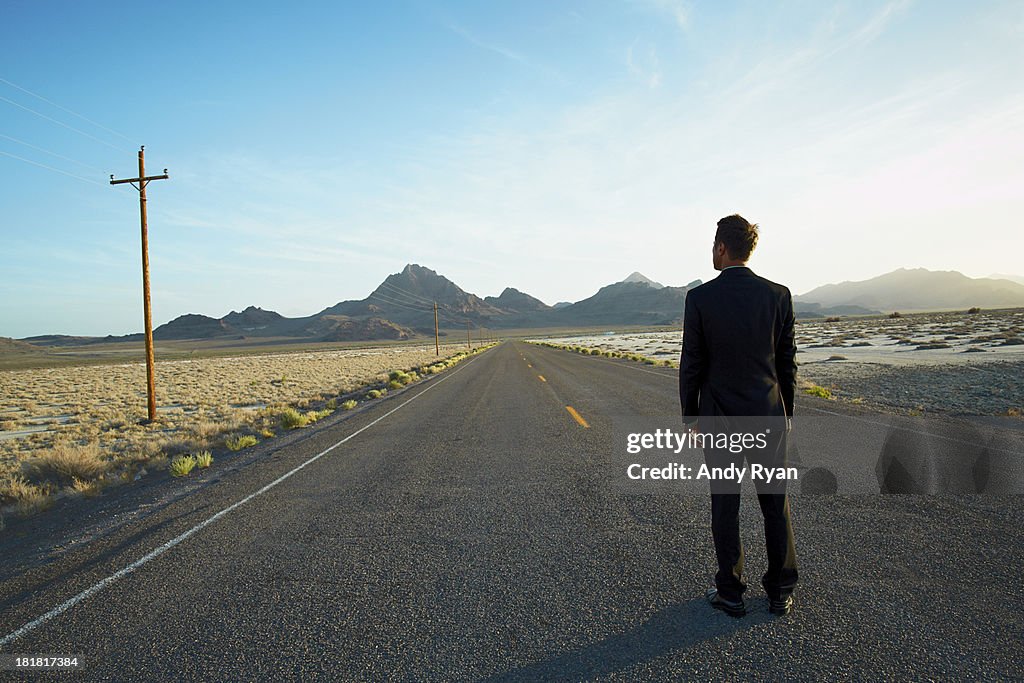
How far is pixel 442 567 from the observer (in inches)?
167

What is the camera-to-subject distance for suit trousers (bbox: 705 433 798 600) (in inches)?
131

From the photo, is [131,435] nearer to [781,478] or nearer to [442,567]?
[442,567]

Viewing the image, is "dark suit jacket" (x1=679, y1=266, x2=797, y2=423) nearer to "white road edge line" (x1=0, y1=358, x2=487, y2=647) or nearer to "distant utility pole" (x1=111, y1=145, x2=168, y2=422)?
"white road edge line" (x1=0, y1=358, x2=487, y2=647)

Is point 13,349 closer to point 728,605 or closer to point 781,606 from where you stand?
point 728,605

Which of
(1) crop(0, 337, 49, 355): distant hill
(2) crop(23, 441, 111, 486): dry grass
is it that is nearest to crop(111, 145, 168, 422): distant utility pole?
(2) crop(23, 441, 111, 486): dry grass

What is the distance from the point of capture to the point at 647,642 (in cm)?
306

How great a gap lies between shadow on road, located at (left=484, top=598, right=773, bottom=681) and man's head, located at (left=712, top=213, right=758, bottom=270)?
2130mm

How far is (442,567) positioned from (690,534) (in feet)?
6.85

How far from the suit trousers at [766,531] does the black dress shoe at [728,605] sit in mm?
28

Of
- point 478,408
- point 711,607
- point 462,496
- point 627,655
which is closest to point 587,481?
point 462,496

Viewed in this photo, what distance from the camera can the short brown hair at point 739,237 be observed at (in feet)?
11.2

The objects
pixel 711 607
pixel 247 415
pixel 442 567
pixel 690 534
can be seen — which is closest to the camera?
pixel 711 607

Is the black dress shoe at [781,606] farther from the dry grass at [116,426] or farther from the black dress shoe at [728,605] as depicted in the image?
the dry grass at [116,426]

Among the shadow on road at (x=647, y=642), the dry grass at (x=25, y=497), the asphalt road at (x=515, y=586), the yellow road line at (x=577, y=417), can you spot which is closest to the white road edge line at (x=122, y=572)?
the asphalt road at (x=515, y=586)
